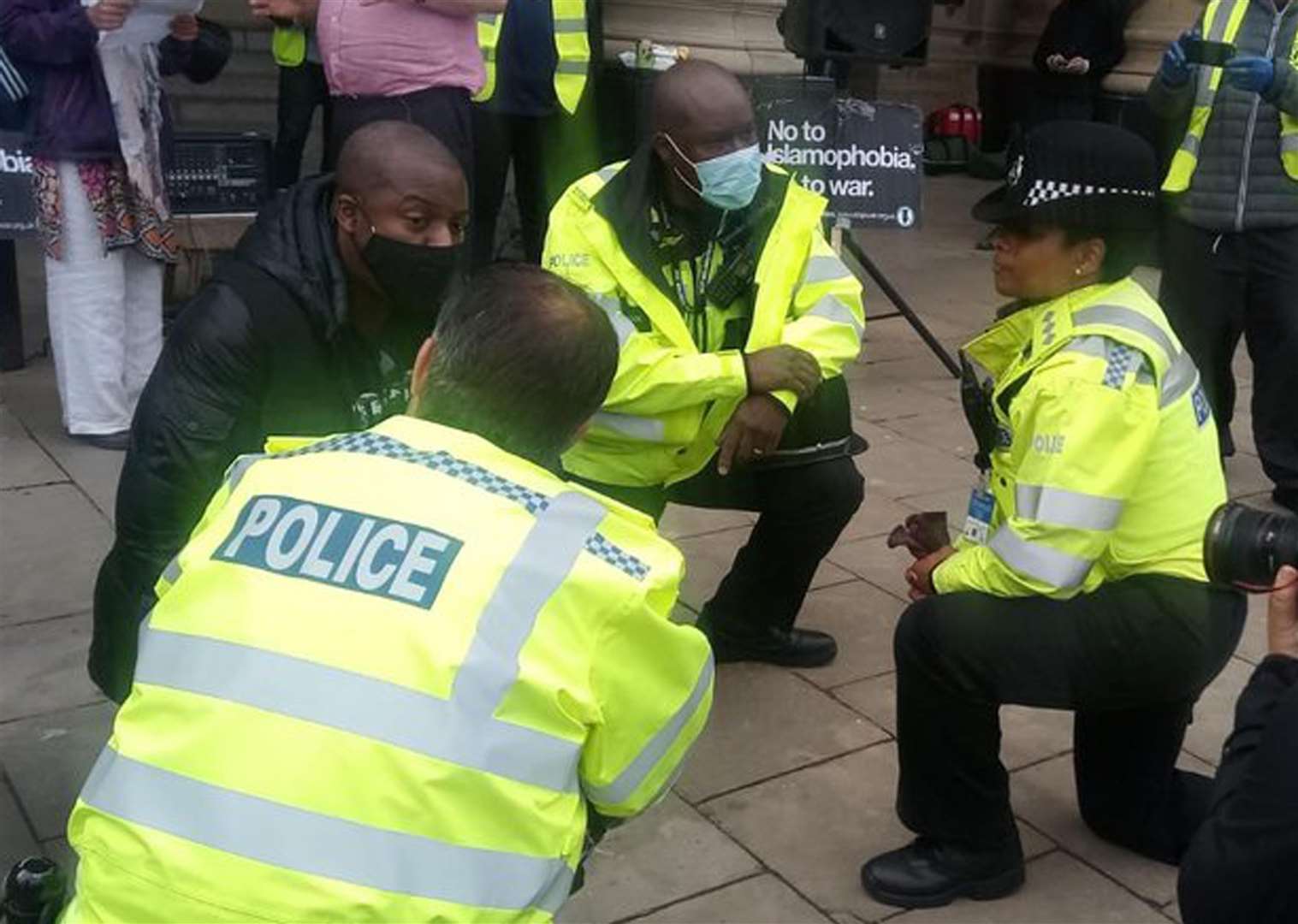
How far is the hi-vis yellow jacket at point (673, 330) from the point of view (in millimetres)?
3684

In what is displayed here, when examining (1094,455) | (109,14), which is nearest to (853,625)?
(1094,455)

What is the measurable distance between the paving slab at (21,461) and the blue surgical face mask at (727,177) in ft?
8.53

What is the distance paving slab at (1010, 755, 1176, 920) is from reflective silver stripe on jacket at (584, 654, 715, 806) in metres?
1.75

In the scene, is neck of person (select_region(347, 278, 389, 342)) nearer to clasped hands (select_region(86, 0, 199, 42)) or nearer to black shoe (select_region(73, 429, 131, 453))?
clasped hands (select_region(86, 0, 199, 42))

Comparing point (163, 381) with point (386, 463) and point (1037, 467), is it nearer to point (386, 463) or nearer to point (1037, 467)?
point (386, 463)

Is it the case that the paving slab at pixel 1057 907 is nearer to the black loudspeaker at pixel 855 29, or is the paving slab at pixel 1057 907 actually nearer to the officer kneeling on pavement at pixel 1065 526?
the officer kneeling on pavement at pixel 1065 526

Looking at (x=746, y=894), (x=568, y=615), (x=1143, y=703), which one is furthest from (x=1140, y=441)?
(x=568, y=615)

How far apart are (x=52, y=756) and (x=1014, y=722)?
2.29m

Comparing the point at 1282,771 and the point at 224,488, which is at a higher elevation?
the point at 224,488

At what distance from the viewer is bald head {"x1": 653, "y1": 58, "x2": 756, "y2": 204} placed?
3729 millimetres

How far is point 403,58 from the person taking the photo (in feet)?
18.1

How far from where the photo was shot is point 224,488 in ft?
6.57

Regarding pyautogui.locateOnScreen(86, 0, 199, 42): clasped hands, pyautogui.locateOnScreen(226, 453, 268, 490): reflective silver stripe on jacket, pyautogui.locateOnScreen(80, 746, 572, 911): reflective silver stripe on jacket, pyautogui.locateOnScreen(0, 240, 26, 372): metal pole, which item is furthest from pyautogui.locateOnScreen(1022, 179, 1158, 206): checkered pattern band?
pyautogui.locateOnScreen(0, 240, 26, 372): metal pole

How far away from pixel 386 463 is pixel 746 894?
176cm
